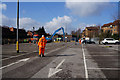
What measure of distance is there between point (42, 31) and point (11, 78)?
91.2 m

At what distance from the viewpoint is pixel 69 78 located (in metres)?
4.92

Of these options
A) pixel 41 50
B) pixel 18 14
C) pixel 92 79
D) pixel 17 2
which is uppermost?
pixel 17 2

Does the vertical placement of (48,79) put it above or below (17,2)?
below

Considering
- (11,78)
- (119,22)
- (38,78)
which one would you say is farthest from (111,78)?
(119,22)

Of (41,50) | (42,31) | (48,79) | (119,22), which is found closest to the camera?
(48,79)

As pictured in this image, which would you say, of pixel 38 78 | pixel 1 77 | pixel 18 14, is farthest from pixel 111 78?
pixel 18 14

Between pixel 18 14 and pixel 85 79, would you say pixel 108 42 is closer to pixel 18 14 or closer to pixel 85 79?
pixel 18 14

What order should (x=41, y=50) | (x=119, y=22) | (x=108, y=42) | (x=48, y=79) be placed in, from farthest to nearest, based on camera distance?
(x=108, y=42) < (x=119, y=22) < (x=41, y=50) < (x=48, y=79)

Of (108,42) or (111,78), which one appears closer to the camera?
(111,78)

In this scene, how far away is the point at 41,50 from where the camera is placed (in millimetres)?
10453

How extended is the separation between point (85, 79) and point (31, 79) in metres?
2.07

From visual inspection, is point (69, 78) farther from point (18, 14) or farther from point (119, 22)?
point (119, 22)

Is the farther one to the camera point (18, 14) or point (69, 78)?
point (18, 14)

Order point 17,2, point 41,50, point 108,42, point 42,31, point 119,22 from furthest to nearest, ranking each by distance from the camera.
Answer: point 42,31
point 108,42
point 119,22
point 17,2
point 41,50
